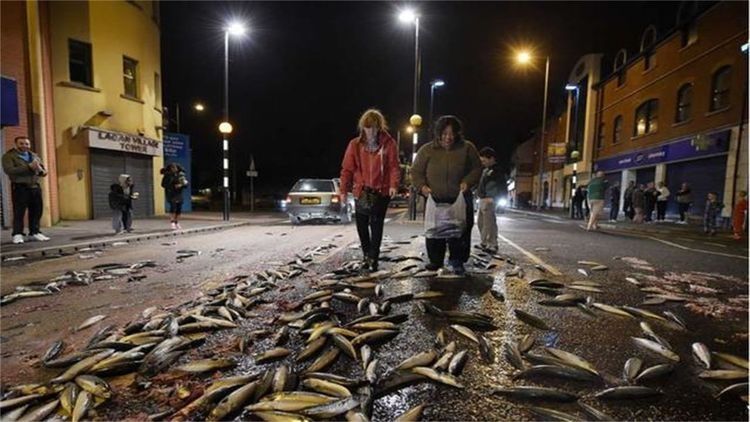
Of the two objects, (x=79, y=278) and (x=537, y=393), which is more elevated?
(x=537, y=393)

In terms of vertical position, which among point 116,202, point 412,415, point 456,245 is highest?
point 116,202

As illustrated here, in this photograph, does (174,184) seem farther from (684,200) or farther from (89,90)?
(684,200)

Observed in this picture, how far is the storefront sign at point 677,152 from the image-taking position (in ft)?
58.5

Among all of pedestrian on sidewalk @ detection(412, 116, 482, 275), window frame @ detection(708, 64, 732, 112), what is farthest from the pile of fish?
window frame @ detection(708, 64, 732, 112)

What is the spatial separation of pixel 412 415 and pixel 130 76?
65.3ft

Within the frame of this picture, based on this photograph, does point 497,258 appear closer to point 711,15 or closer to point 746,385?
point 746,385

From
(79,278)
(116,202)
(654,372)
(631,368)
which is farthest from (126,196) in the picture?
(654,372)

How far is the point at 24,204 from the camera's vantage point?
340 inches

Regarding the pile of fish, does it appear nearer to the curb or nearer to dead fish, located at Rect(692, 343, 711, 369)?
the curb

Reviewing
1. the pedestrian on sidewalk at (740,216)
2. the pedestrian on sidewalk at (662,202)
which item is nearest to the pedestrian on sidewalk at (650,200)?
the pedestrian on sidewalk at (662,202)

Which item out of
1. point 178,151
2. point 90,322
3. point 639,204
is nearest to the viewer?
point 90,322

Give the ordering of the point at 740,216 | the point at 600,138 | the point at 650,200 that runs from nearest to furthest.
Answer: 1. the point at 740,216
2. the point at 650,200
3. the point at 600,138

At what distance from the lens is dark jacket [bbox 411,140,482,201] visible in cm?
521

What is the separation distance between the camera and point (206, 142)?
45781 millimetres
